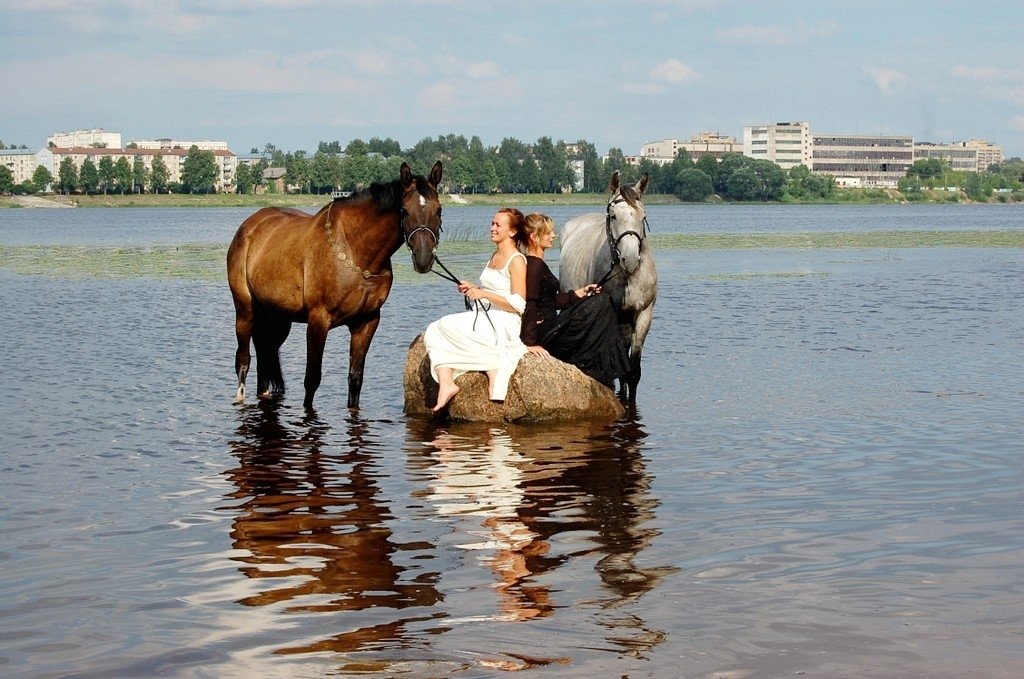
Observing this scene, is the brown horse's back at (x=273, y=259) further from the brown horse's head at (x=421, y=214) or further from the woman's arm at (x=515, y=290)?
the woman's arm at (x=515, y=290)

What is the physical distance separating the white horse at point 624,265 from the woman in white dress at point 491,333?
1204mm

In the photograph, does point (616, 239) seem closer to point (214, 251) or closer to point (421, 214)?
point (421, 214)

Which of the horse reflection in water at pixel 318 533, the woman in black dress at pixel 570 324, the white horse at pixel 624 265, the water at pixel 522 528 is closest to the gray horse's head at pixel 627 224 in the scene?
the white horse at pixel 624 265

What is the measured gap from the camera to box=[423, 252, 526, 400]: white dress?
12461 mm

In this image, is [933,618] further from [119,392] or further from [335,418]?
[119,392]

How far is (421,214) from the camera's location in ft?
40.3

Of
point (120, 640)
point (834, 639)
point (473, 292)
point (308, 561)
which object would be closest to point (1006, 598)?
point (834, 639)

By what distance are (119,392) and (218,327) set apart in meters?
8.20

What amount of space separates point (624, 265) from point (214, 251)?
45.6 meters

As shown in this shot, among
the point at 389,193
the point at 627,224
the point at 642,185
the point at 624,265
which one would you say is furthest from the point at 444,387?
the point at 642,185

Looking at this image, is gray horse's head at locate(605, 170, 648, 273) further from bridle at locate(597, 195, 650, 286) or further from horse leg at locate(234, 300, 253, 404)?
horse leg at locate(234, 300, 253, 404)

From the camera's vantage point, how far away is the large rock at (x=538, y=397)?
498 inches

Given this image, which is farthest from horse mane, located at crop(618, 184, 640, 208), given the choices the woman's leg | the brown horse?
the woman's leg

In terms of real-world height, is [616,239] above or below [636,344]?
above
